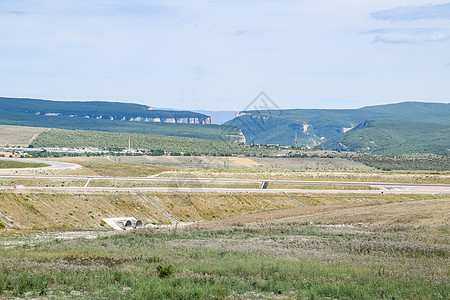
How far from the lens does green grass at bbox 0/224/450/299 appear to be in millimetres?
22234

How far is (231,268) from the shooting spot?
26.2m

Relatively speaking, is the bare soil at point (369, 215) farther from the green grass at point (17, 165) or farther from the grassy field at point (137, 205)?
the green grass at point (17, 165)

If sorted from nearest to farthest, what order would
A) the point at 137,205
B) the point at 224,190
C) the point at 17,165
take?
the point at 137,205, the point at 224,190, the point at 17,165

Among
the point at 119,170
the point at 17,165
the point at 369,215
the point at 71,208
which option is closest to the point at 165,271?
the point at 369,215

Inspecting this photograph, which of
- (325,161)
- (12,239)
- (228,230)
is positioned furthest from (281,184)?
(325,161)

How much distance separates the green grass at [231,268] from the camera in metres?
22.2

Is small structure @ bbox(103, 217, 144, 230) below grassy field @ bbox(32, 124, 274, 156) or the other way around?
below

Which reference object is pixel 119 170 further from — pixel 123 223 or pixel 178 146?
pixel 178 146

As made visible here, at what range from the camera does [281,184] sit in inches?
3366

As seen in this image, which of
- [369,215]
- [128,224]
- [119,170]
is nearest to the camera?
[369,215]

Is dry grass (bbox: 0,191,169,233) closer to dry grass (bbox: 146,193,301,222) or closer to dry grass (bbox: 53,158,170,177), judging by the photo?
dry grass (bbox: 146,193,301,222)

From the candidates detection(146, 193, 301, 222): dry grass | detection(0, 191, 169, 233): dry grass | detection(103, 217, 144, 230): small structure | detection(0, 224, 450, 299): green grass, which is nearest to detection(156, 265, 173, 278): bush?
detection(0, 224, 450, 299): green grass

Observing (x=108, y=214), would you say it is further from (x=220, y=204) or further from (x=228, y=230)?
(x=228, y=230)

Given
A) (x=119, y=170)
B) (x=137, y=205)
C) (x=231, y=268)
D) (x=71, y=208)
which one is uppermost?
(x=231, y=268)
